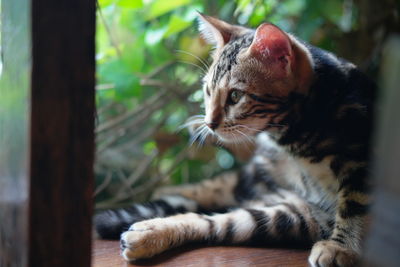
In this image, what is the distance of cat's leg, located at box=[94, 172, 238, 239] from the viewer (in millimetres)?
1177

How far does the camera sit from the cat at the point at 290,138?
1.05m

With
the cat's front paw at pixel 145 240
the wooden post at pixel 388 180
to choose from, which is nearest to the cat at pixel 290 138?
the cat's front paw at pixel 145 240

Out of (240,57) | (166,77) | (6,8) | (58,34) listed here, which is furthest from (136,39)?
(58,34)

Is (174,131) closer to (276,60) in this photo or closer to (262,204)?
(262,204)

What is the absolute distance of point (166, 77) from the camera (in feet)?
5.86

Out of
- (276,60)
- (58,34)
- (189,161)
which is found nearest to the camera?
(58,34)

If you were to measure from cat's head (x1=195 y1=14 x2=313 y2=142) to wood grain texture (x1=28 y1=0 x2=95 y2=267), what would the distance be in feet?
1.73

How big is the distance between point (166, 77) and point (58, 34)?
1.20m

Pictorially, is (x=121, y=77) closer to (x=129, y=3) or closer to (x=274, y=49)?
(x=129, y=3)

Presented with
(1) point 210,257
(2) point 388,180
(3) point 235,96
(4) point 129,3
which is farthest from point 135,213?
(2) point 388,180

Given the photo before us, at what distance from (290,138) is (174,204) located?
43 cm

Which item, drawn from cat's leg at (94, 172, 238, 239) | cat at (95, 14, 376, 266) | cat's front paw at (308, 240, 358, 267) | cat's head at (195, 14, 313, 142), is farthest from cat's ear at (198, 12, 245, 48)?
cat's front paw at (308, 240, 358, 267)

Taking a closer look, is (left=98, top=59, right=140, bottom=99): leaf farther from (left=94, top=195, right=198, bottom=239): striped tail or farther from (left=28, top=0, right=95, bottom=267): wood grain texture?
(left=28, top=0, right=95, bottom=267): wood grain texture

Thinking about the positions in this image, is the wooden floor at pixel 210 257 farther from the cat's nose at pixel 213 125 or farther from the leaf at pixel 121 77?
the leaf at pixel 121 77
